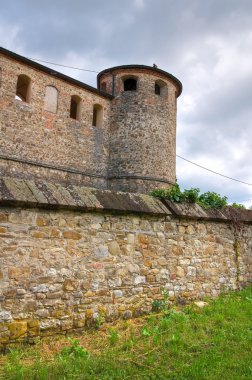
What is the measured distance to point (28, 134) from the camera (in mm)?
16766

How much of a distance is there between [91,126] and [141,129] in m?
3.16

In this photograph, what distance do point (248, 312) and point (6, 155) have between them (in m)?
13.5

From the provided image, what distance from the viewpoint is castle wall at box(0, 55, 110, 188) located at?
16109 millimetres

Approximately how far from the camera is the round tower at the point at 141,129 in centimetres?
1956

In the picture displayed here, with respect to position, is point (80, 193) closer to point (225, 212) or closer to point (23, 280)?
point (23, 280)

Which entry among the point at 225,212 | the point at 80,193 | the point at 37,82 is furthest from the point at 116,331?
the point at 37,82

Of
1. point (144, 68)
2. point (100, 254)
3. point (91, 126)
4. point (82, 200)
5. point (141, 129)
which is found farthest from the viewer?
point (144, 68)

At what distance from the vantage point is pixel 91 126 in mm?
19703

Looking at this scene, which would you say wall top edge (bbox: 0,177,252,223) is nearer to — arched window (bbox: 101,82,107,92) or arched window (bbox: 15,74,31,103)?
arched window (bbox: 15,74,31,103)

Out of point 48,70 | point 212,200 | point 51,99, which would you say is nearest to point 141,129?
point 51,99

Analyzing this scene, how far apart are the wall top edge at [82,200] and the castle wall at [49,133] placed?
11.7 m

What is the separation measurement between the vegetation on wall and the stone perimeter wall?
0.27m

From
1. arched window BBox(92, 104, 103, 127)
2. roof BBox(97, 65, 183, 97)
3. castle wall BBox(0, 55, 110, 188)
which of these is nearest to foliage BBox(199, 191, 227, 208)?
castle wall BBox(0, 55, 110, 188)

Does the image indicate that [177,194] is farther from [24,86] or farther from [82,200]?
[24,86]
